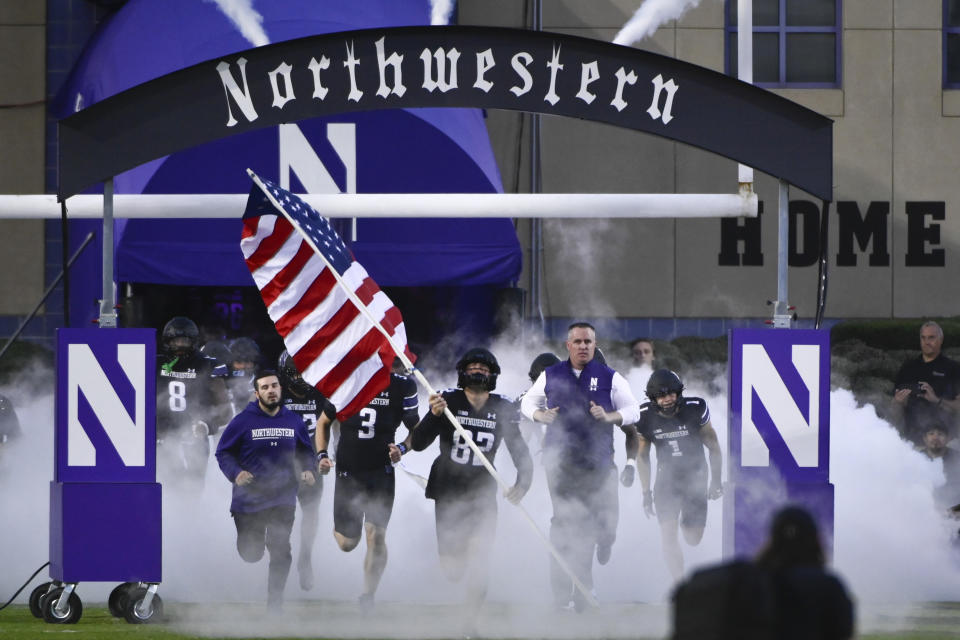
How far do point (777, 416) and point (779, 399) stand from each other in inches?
3.7

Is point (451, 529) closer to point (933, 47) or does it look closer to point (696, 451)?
point (696, 451)

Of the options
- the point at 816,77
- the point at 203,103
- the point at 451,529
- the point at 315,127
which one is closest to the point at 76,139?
the point at 203,103

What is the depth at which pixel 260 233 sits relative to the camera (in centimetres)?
985

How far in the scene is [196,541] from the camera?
40.7ft

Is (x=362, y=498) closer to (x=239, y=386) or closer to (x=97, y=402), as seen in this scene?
(x=239, y=386)

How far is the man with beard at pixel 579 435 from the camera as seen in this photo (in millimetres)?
11656

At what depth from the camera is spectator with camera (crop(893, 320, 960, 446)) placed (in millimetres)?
13539

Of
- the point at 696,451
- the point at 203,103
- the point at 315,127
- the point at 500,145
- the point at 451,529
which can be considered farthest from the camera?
the point at 500,145

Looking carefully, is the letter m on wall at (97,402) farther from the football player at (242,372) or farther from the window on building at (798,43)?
the window on building at (798,43)

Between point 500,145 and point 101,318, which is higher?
point 500,145

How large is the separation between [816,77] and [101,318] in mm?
10565

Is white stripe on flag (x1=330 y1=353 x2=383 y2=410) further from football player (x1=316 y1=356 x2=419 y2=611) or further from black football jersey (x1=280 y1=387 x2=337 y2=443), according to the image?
black football jersey (x1=280 y1=387 x2=337 y2=443)

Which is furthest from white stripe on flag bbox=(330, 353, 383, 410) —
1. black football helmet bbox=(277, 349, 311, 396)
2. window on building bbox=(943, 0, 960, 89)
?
window on building bbox=(943, 0, 960, 89)

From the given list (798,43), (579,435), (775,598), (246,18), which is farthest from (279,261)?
(798,43)
